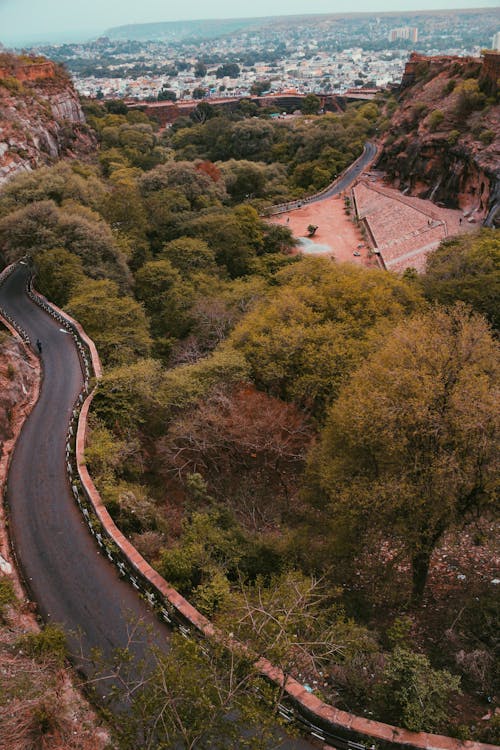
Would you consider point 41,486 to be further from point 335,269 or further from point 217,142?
point 217,142

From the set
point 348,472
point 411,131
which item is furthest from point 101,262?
point 411,131

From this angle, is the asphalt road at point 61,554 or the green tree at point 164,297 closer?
the asphalt road at point 61,554

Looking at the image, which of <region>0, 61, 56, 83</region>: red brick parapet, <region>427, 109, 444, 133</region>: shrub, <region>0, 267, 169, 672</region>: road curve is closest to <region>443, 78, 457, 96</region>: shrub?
<region>427, 109, 444, 133</region>: shrub

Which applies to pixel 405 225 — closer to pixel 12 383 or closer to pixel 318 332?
pixel 318 332

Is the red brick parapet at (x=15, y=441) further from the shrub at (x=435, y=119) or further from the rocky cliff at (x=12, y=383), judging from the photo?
the shrub at (x=435, y=119)

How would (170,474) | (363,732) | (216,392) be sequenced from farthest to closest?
1. (216,392)
2. (170,474)
3. (363,732)

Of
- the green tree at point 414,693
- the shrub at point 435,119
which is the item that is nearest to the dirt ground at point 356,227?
the shrub at point 435,119
